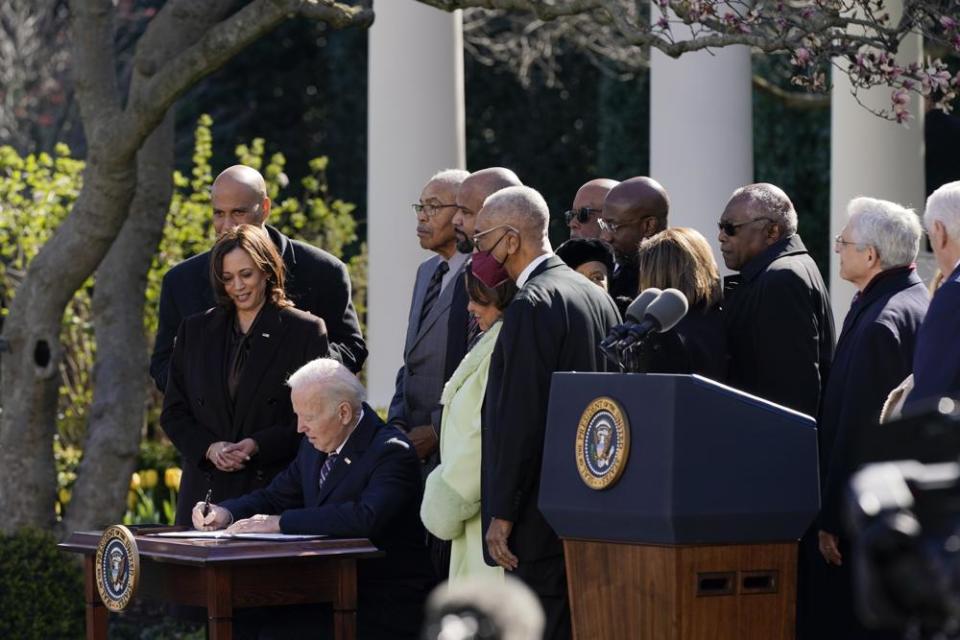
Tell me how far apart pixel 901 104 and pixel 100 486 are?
5.69 m

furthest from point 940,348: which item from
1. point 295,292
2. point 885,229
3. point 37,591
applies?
point 37,591

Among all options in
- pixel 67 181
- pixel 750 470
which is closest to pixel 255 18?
pixel 750 470

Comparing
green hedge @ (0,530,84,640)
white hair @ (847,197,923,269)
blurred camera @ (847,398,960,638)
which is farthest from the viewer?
green hedge @ (0,530,84,640)

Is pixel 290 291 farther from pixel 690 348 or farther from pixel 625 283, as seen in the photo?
pixel 690 348

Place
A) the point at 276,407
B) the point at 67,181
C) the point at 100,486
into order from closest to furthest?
the point at 276,407 < the point at 100,486 < the point at 67,181

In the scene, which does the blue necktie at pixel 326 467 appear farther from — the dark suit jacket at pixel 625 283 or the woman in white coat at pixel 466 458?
the dark suit jacket at pixel 625 283

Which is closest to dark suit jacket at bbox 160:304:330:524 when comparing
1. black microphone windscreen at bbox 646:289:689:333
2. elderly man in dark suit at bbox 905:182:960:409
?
black microphone windscreen at bbox 646:289:689:333

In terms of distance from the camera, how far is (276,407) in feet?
24.0

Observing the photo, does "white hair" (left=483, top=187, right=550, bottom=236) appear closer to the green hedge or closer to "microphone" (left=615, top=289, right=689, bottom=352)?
"microphone" (left=615, top=289, right=689, bottom=352)

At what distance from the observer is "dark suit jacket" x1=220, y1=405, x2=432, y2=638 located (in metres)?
6.57

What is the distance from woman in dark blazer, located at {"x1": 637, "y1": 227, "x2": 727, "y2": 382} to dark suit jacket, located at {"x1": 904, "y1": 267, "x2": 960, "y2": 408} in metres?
1.18

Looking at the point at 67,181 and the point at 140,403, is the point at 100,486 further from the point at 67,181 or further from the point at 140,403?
the point at 67,181

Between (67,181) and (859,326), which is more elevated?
(67,181)

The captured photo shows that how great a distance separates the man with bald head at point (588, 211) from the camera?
7.71m
